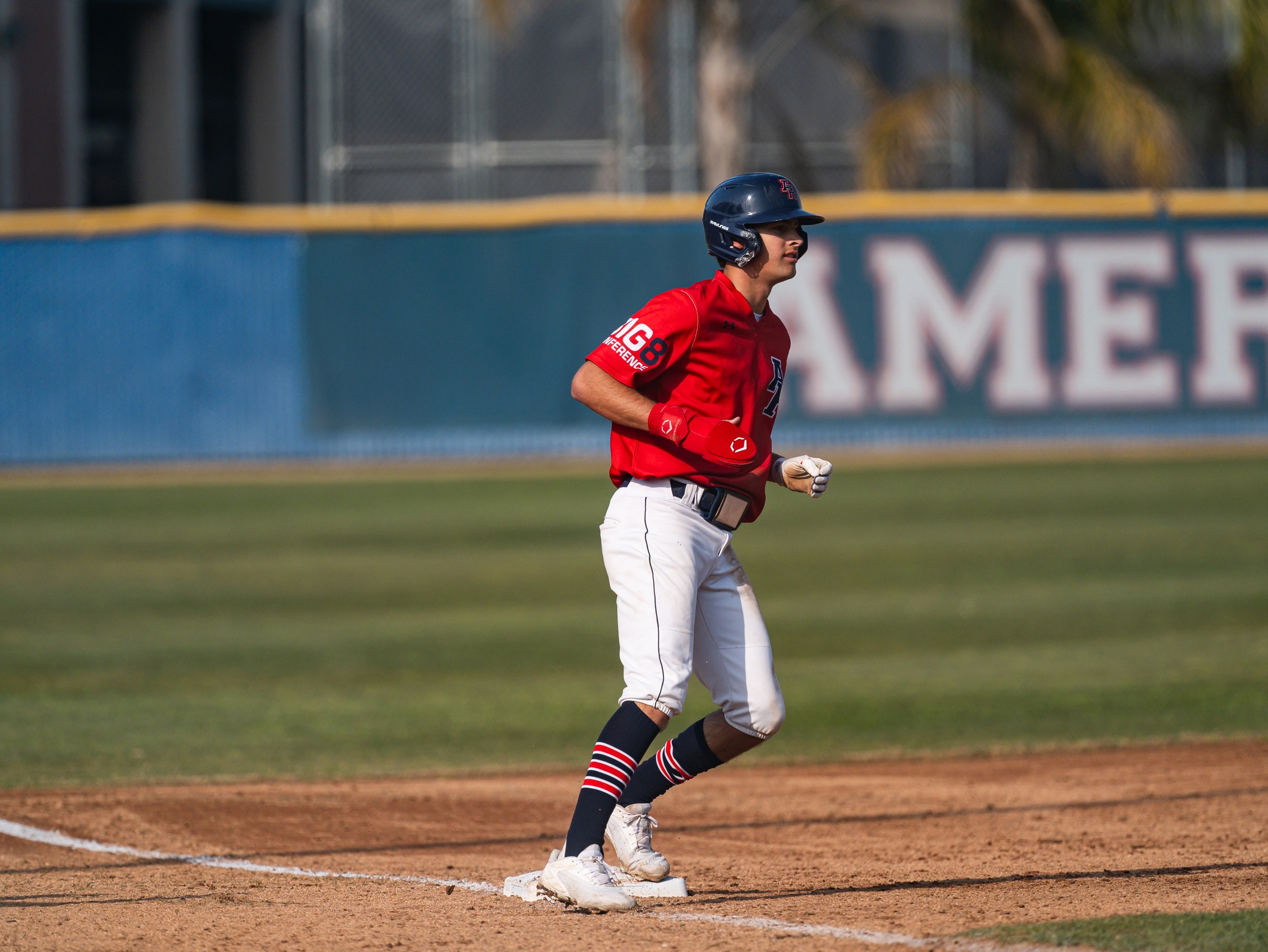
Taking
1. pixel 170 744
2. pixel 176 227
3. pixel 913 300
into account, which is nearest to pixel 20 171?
pixel 176 227

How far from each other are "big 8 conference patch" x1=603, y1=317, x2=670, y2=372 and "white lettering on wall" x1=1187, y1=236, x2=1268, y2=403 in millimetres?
15449

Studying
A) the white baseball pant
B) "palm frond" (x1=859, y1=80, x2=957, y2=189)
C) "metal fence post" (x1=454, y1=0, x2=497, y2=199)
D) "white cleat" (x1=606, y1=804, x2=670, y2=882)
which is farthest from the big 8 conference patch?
"metal fence post" (x1=454, y1=0, x2=497, y2=199)

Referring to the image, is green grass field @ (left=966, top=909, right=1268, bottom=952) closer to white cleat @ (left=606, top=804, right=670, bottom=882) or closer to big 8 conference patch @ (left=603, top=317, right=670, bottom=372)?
white cleat @ (left=606, top=804, right=670, bottom=882)

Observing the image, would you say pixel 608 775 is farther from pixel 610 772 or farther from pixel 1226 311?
pixel 1226 311

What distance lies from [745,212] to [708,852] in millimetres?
2132

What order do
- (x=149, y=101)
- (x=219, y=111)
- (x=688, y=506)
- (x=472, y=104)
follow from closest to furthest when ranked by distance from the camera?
(x=688, y=506), (x=472, y=104), (x=149, y=101), (x=219, y=111)

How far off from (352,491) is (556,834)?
1109cm

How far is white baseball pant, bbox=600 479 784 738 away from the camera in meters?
4.27

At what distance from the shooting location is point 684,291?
14.2 ft

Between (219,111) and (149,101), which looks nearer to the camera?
(149,101)

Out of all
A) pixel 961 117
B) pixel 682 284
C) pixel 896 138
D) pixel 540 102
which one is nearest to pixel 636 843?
pixel 682 284

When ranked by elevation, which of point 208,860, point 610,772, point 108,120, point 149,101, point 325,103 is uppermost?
point 149,101

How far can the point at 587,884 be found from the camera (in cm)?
418

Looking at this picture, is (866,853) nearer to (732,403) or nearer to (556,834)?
(556,834)
